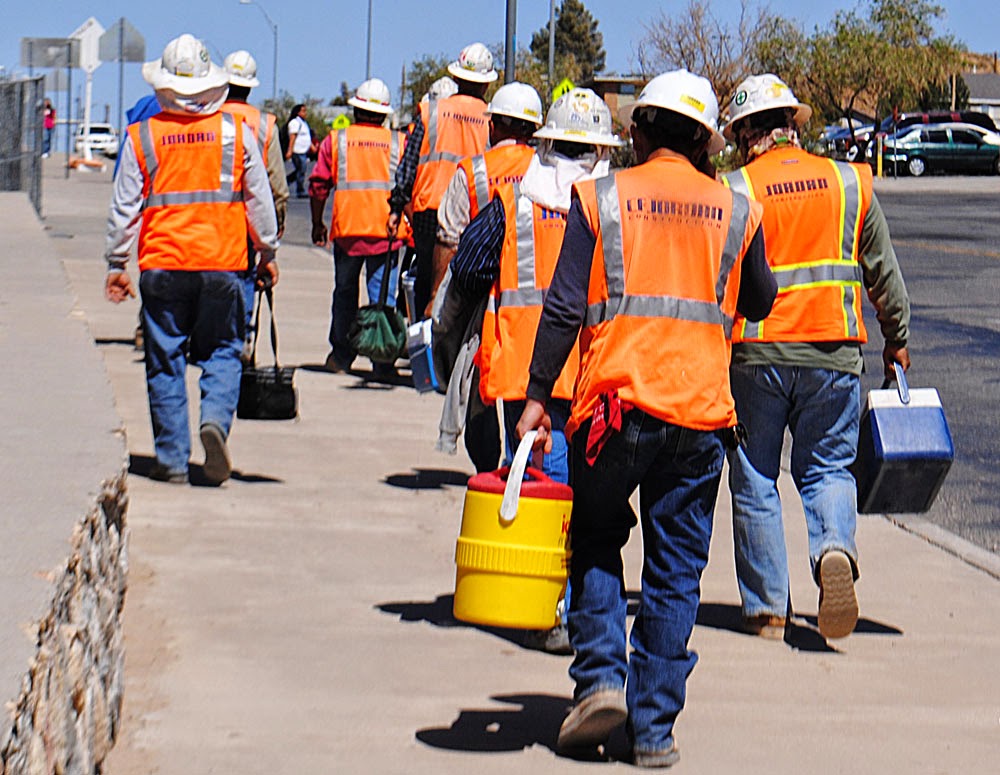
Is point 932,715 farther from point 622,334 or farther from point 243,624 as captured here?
point 243,624

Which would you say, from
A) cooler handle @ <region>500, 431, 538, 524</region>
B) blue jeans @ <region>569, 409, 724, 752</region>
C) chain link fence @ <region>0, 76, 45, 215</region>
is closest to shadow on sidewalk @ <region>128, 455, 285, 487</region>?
blue jeans @ <region>569, 409, 724, 752</region>

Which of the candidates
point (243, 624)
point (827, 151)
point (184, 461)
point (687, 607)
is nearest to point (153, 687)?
point (243, 624)

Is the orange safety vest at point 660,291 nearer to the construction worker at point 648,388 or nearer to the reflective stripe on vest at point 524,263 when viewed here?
the construction worker at point 648,388

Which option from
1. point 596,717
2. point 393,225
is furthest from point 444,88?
point 596,717

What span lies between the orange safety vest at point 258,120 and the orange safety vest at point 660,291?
194 inches

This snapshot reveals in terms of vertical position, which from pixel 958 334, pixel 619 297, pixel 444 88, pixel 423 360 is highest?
pixel 444 88

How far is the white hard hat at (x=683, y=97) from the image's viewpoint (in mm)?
4859

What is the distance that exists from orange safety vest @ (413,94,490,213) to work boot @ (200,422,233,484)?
3.00m

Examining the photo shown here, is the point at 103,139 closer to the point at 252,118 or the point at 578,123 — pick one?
the point at 252,118

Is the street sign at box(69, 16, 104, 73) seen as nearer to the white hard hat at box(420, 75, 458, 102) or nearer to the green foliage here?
the white hard hat at box(420, 75, 458, 102)

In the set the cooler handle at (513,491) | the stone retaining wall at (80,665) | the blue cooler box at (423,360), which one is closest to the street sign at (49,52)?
the blue cooler box at (423,360)

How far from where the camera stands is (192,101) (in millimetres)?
8242

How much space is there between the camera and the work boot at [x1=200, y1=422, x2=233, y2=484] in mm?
8289

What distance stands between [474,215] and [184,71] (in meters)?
1.82
